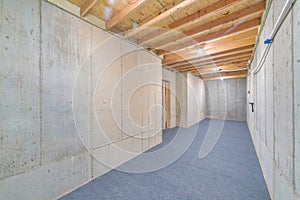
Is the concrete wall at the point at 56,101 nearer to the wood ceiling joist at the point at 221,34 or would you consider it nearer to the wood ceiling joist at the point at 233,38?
the wood ceiling joist at the point at 221,34

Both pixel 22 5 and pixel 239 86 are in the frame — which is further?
pixel 239 86

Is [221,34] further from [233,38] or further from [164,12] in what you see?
[164,12]

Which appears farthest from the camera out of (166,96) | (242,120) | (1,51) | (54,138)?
(242,120)

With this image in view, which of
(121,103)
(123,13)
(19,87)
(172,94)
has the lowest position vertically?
(121,103)

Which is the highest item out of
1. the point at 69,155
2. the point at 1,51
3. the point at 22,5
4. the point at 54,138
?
the point at 22,5

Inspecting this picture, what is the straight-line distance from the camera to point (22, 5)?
1324mm

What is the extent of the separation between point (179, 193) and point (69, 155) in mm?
1516

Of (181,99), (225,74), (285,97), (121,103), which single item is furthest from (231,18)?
(225,74)

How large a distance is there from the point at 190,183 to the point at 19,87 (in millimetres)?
2381

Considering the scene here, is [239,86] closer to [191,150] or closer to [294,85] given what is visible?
[191,150]

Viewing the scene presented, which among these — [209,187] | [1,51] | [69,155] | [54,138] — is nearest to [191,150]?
[209,187]

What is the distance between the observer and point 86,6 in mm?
1801

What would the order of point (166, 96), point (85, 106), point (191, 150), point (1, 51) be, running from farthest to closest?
point (166, 96), point (191, 150), point (85, 106), point (1, 51)

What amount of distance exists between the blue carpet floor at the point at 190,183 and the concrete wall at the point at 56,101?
0.98 ft
